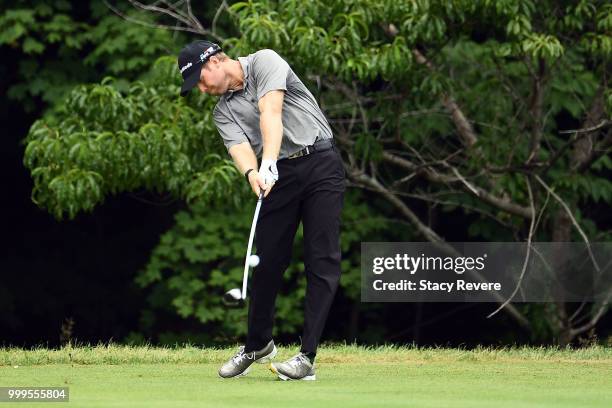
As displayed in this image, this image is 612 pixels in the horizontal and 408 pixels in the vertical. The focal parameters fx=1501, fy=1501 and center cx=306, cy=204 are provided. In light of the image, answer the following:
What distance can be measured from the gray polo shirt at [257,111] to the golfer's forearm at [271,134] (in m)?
0.17

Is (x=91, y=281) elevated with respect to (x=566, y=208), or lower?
lower

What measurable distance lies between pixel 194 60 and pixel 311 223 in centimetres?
98

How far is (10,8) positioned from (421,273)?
527cm

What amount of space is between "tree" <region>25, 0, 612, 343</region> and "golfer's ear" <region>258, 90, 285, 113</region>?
4.49 metres

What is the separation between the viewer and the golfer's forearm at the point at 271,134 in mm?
7078

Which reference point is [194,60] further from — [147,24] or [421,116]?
[421,116]

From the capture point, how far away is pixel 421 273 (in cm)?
1549

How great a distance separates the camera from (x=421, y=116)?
49.8 feet

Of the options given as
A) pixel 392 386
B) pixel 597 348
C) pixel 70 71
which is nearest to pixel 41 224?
pixel 70 71

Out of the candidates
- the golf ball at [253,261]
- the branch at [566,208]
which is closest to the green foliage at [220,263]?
the branch at [566,208]

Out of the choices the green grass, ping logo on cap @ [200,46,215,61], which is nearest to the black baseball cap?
ping logo on cap @ [200,46,215,61]

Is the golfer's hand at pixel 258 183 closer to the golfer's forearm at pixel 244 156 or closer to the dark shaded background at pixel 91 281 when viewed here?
the golfer's forearm at pixel 244 156

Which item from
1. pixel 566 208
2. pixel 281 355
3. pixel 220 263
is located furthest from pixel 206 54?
pixel 220 263

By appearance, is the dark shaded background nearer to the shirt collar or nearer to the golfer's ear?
the shirt collar
